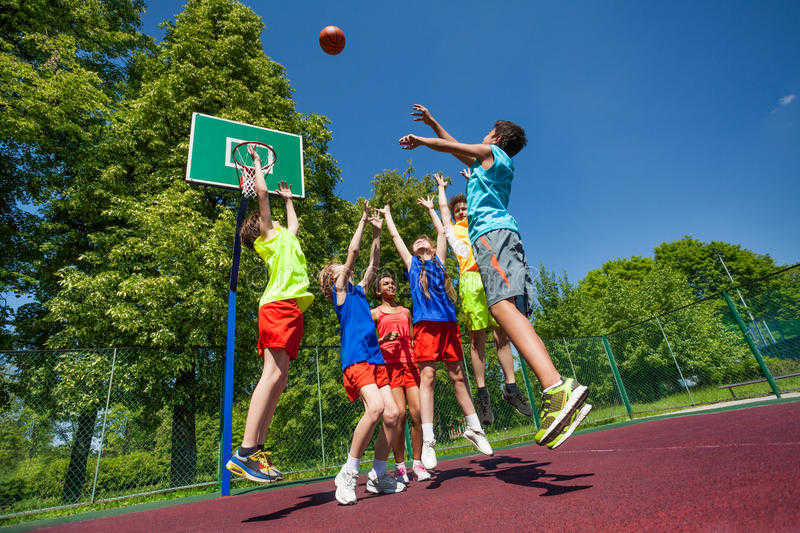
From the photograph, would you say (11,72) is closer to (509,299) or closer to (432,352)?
(432,352)

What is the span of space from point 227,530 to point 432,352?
1.94 m

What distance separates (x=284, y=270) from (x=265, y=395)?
95 cm

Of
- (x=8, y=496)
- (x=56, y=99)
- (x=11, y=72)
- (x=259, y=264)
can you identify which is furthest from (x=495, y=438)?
(x=11, y=72)

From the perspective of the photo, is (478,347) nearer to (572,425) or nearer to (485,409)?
(485,409)

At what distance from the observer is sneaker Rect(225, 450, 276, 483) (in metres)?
2.61

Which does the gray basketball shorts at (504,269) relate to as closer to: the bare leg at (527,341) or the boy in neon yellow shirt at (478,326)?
the bare leg at (527,341)

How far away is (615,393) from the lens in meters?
10.5

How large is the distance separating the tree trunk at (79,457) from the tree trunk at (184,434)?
4.02 feet

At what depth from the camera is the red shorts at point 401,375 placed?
377 centimetres

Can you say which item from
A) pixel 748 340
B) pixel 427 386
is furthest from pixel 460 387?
pixel 748 340

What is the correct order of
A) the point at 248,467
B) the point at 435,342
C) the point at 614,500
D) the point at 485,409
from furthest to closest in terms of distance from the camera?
the point at 485,409 < the point at 435,342 < the point at 248,467 < the point at 614,500

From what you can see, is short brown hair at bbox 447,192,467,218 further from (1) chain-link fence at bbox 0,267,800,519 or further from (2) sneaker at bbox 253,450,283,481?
(1) chain-link fence at bbox 0,267,800,519

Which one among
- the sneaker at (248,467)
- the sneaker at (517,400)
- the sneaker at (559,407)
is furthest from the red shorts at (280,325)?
the sneaker at (517,400)

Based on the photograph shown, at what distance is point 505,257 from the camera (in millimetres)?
2281
